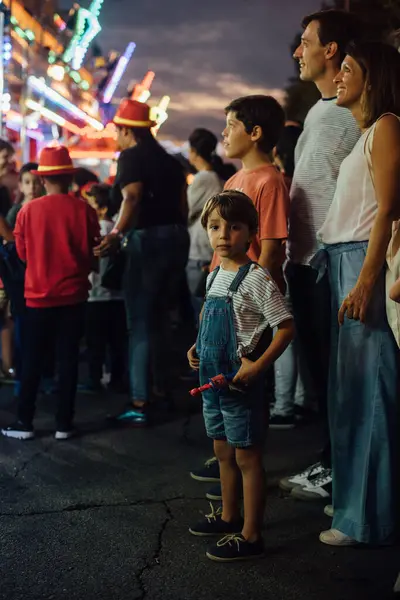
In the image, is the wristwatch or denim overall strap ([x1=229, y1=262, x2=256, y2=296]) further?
the wristwatch

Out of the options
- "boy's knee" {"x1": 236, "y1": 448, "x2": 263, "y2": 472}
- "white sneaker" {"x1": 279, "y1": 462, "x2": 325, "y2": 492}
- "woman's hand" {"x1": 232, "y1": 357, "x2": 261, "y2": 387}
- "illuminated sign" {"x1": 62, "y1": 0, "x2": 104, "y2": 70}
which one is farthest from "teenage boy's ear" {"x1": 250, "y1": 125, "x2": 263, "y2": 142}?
"illuminated sign" {"x1": 62, "y1": 0, "x2": 104, "y2": 70}

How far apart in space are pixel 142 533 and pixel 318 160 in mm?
2044

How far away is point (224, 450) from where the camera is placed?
11.5 feet

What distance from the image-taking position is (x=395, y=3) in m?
10.6

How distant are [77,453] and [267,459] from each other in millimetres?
1200

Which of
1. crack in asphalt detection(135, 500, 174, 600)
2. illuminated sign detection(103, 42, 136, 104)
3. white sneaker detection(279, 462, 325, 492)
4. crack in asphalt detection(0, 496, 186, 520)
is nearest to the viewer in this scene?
crack in asphalt detection(135, 500, 174, 600)

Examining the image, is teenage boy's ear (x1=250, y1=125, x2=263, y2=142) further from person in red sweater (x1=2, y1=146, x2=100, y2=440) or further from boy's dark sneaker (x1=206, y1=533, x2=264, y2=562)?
boy's dark sneaker (x1=206, y1=533, x2=264, y2=562)

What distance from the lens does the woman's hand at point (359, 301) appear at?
324 cm

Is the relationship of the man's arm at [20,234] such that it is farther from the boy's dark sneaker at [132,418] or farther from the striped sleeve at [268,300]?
the striped sleeve at [268,300]

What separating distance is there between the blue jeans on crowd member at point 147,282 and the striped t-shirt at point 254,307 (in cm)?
234

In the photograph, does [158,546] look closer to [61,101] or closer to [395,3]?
[395,3]

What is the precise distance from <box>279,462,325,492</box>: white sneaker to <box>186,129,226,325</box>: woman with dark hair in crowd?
2.95 meters

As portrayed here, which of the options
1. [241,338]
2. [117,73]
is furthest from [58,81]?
[241,338]

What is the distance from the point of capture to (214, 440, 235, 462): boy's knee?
11.5ft
